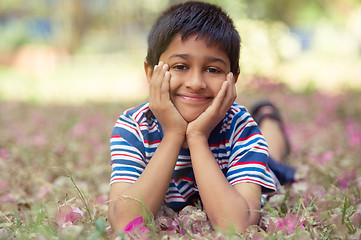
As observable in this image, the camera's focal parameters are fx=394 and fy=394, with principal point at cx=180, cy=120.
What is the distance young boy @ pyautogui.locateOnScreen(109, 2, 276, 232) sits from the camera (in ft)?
4.75

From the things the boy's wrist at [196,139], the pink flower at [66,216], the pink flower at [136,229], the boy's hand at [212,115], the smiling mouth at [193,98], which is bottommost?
the pink flower at [136,229]

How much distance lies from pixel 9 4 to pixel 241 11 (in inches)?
676

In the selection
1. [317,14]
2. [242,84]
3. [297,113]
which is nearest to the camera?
[297,113]

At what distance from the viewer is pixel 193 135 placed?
1524mm

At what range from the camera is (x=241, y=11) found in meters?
8.94

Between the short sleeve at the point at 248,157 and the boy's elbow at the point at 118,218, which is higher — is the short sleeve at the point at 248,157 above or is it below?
above

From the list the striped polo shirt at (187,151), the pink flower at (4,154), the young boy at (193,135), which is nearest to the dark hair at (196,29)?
the young boy at (193,135)

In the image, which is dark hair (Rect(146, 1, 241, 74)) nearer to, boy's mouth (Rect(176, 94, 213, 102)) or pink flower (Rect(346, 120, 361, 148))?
boy's mouth (Rect(176, 94, 213, 102))

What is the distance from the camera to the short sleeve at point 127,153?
5.13 ft

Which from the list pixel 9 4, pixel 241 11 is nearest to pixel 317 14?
pixel 9 4

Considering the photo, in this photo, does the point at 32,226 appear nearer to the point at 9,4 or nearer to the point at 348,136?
the point at 348,136

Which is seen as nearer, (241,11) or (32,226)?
(32,226)

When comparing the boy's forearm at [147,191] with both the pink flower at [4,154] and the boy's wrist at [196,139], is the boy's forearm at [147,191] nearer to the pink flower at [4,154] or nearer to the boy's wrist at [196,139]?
the boy's wrist at [196,139]

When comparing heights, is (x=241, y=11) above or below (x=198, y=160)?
above
